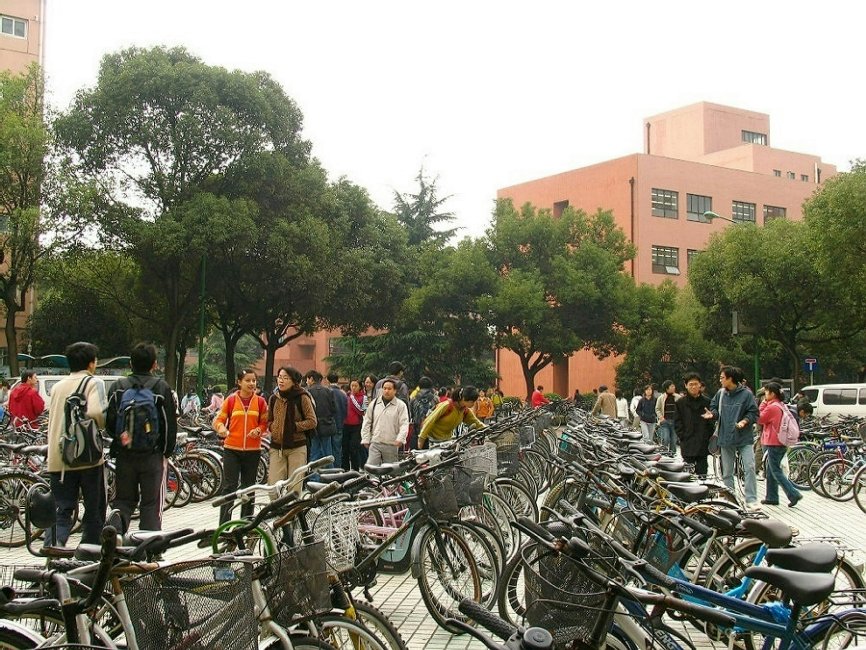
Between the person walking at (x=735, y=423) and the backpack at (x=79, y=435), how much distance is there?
7.48 m

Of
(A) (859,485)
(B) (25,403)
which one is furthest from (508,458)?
(B) (25,403)

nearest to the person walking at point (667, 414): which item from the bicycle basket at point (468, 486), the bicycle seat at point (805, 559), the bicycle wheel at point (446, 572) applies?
the bicycle basket at point (468, 486)

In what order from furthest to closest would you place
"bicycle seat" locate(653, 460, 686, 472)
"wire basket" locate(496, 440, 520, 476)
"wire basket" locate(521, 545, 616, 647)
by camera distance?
"wire basket" locate(496, 440, 520, 476)
"bicycle seat" locate(653, 460, 686, 472)
"wire basket" locate(521, 545, 616, 647)

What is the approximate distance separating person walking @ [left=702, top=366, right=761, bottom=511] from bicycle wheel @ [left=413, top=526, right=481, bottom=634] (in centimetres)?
650

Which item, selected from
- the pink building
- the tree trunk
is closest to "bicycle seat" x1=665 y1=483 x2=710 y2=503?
the tree trunk

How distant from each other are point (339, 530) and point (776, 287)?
1216 inches

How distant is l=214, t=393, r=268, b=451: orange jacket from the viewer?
9078 millimetres

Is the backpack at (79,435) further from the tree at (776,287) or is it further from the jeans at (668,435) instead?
the tree at (776,287)

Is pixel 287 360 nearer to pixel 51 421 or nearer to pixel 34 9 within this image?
pixel 34 9

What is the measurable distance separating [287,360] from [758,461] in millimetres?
60928

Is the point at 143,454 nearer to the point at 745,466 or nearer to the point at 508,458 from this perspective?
the point at 508,458

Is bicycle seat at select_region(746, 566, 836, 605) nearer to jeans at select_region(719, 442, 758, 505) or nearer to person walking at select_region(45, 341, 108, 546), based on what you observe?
person walking at select_region(45, 341, 108, 546)

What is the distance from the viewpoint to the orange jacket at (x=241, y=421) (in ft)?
29.8

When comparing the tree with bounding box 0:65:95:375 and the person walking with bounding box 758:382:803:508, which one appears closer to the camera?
the person walking with bounding box 758:382:803:508
